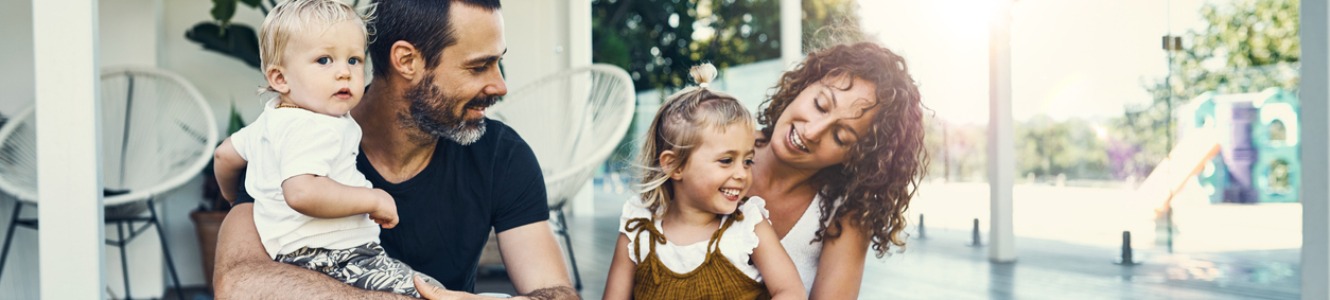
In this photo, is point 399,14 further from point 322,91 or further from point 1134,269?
point 1134,269

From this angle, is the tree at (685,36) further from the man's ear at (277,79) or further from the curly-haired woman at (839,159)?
the man's ear at (277,79)

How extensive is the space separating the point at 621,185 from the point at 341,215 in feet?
14.4

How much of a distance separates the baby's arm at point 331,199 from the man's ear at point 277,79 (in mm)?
137

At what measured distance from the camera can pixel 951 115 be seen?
580 cm

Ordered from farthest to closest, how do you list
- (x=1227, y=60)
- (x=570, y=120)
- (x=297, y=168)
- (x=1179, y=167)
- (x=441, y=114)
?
(x=1179, y=167)
(x=1227, y=60)
(x=570, y=120)
(x=441, y=114)
(x=297, y=168)

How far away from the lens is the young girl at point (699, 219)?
5.36 ft

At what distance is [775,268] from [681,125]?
0.27 meters

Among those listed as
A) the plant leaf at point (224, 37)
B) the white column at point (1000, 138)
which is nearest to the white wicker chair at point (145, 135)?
the plant leaf at point (224, 37)

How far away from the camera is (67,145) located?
1.60 metres

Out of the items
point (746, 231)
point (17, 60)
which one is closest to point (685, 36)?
point (17, 60)

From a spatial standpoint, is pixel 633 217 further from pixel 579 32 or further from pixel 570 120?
pixel 579 32

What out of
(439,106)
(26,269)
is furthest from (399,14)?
(26,269)

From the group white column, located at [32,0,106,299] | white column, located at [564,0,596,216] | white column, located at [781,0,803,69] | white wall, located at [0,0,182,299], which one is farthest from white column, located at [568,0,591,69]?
white column, located at [32,0,106,299]

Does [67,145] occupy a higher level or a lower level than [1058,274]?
higher
